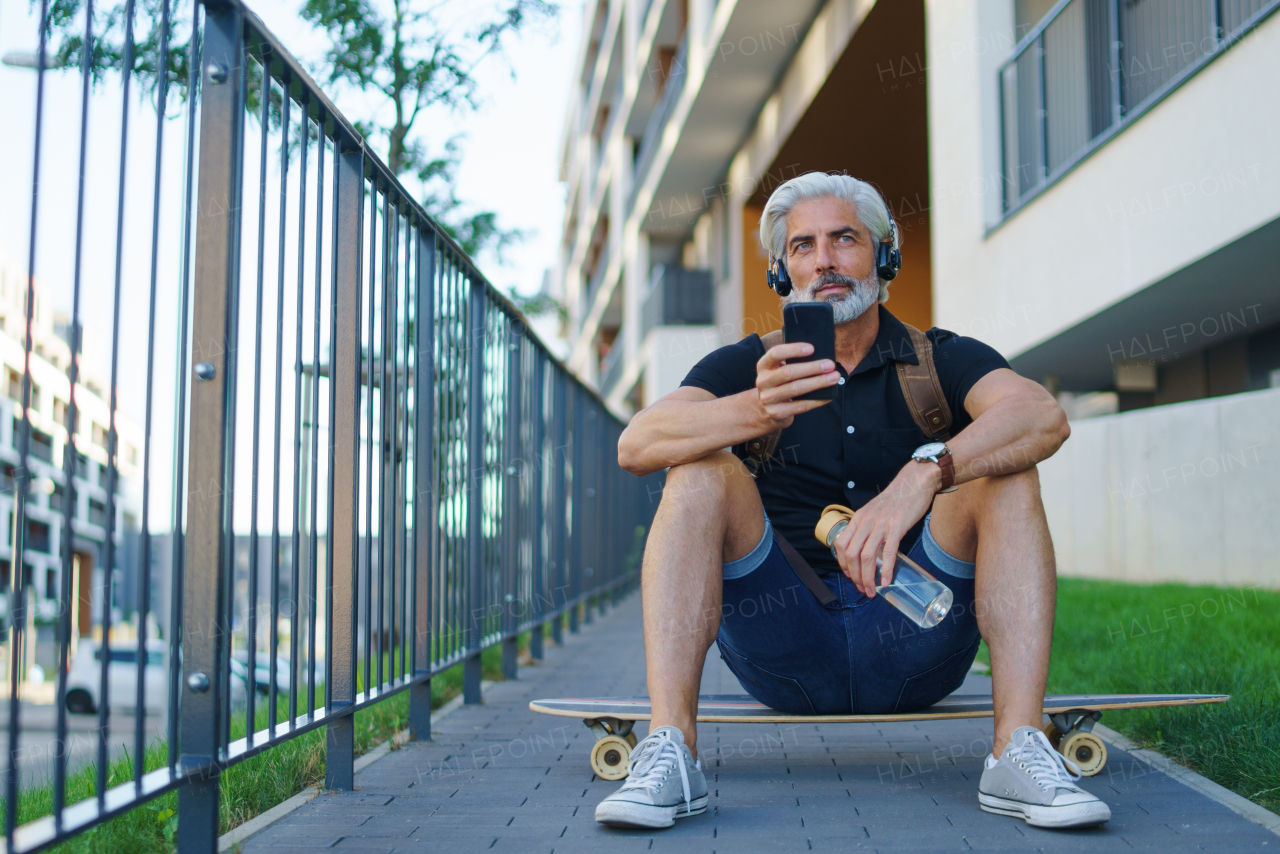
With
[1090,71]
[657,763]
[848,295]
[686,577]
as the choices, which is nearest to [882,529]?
[686,577]

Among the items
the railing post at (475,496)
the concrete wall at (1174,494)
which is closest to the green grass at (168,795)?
the railing post at (475,496)

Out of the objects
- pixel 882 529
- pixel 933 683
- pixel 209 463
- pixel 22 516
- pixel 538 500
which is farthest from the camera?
pixel 538 500

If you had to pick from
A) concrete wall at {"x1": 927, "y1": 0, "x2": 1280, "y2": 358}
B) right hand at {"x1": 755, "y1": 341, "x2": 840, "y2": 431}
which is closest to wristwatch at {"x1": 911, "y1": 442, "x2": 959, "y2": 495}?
right hand at {"x1": 755, "y1": 341, "x2": 840, "y2": 431}

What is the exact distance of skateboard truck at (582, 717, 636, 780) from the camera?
2826 millimetres

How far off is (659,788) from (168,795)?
122 centimetres

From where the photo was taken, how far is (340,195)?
2.96 m

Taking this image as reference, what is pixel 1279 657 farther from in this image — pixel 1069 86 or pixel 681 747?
pixel 1069 86

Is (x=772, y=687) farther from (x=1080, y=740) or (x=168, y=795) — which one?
(x=168, y=795)

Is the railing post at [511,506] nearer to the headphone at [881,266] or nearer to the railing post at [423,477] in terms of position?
the railing post at [423,477]

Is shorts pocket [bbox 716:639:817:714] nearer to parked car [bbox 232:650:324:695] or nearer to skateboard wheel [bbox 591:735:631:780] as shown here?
skateboard wheel [bbox 591:735:631:780]

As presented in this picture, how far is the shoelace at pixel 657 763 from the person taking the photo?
2281 mm

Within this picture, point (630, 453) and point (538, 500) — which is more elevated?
point (630, 453)

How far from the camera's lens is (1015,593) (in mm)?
2412

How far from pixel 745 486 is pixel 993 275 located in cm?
710
